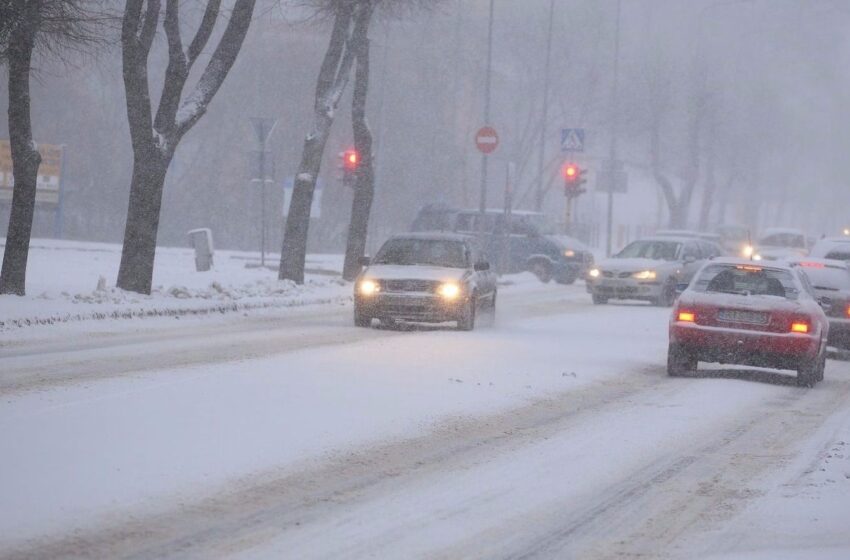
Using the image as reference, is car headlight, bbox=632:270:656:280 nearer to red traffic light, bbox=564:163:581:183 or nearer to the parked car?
the parked car

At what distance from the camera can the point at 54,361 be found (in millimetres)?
15531

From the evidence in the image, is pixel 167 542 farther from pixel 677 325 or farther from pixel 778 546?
pixel 677 325

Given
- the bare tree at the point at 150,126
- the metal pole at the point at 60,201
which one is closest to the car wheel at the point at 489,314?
the bare tree at the point at 150,126

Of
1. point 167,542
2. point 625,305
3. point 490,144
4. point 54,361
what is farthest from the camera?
point 490,144

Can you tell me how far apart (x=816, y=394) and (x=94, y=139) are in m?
47.2

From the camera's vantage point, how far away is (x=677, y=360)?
1695cm

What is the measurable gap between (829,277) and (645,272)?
33.9 ft

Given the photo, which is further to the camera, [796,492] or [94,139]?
[94,139]

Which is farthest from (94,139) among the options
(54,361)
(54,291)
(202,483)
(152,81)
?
(202,483)

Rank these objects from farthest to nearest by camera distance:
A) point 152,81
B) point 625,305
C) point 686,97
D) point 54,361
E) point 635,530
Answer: point 686,97 < point 152,81 < point 625,305 < point 54,361 < point 635,530

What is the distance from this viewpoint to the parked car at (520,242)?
41.9 m

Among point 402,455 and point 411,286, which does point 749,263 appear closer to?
point 411,286

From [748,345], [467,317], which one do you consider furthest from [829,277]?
[748,345]

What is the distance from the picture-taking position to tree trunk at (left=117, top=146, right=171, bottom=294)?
81.0 ft
